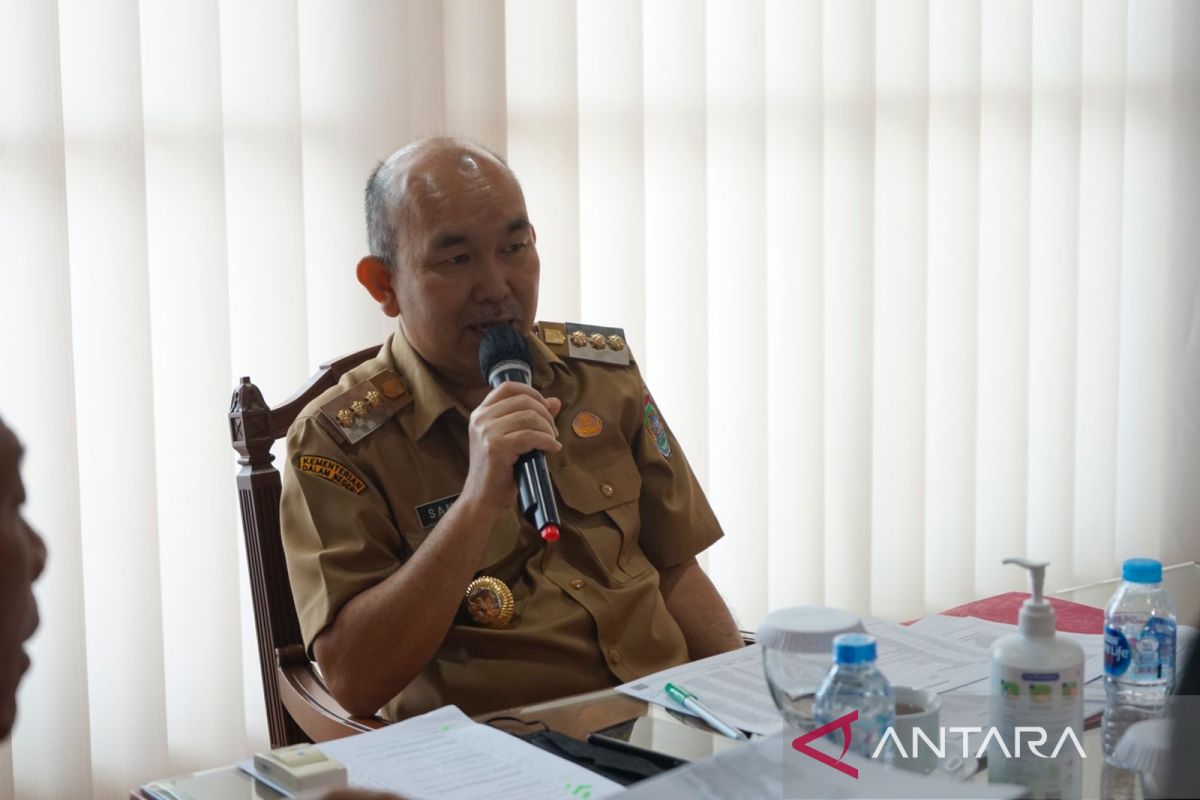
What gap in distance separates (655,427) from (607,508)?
196mm

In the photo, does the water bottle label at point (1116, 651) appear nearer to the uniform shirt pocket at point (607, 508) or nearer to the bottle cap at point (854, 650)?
the bottle cap at point (854, 650)

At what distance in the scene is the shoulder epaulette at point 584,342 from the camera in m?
1.89

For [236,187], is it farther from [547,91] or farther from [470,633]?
[470,633]

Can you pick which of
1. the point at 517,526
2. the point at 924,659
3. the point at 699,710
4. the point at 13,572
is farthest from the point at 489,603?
the point at 13,572

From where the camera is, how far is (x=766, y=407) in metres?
2.89

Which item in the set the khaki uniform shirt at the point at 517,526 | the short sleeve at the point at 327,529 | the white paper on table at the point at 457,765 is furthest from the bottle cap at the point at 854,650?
the short sleeve at the point at 327,529

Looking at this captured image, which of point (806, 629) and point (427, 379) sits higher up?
point (427, 379)

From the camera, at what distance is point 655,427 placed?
189 cm

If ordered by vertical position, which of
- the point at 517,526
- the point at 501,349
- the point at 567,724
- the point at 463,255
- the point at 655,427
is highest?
the point at 463,255

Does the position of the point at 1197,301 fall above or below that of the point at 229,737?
above

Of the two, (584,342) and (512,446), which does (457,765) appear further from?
(584,342)

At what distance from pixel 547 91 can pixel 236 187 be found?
2.27ft

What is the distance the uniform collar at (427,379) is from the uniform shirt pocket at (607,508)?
0.15m

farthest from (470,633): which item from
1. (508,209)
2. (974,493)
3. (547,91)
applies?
(974,493)
